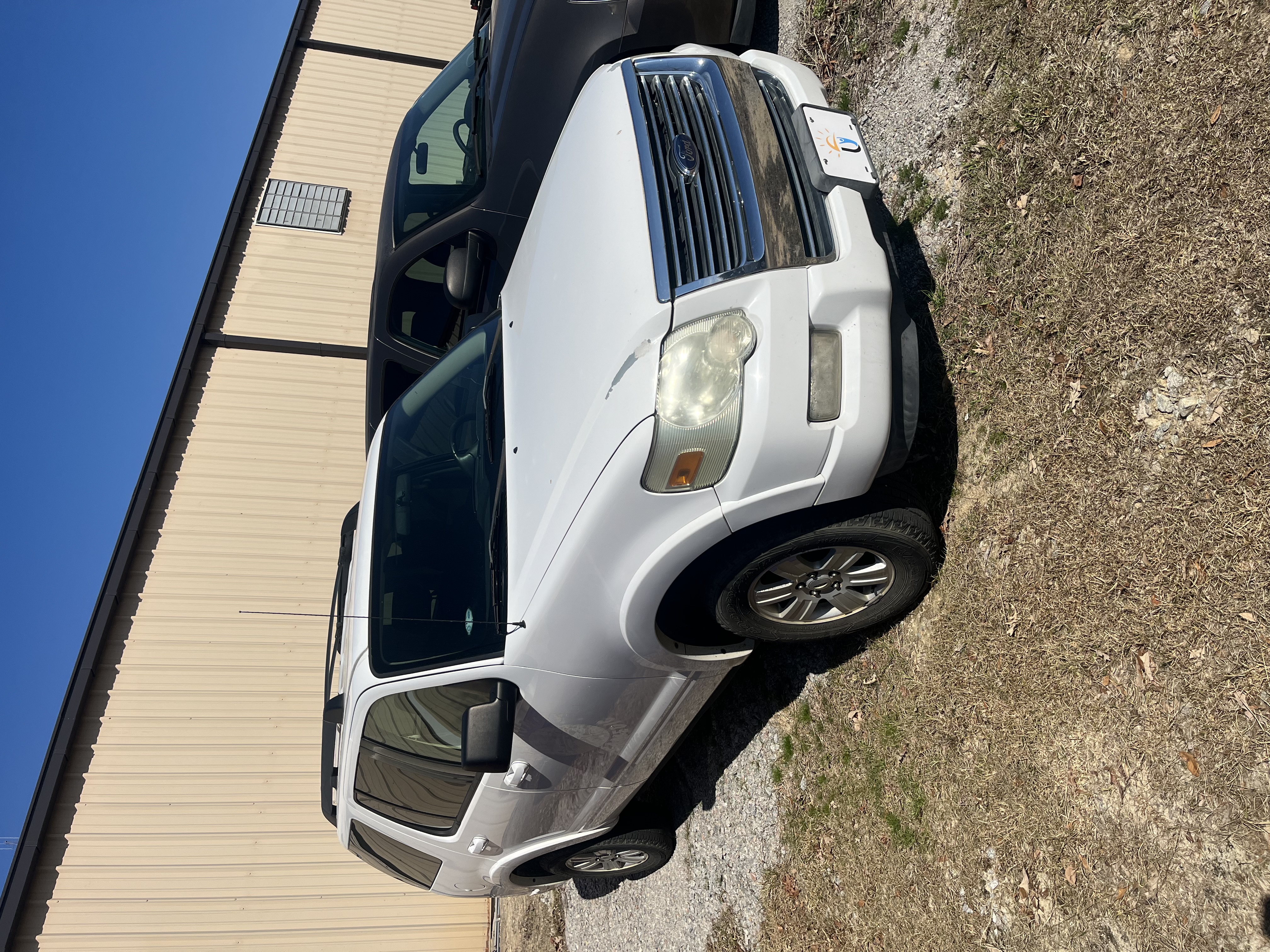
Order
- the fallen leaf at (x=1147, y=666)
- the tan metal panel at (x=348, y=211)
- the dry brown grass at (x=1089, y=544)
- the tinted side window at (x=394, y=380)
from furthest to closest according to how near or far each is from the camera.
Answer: the tan metal panel at (x=348, y=211) < the tinted side window at (x=394, y=380) < the fallen leaf at (x=1147, y=666) < the dry brown grass at (x=1089, y=544)

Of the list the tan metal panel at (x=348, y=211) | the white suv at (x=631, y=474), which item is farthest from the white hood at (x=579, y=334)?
the tan metal panel at (x=348, y=211)

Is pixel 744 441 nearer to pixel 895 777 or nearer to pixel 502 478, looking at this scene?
pixel 502 478

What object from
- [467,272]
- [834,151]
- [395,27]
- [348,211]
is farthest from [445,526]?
[395,27]

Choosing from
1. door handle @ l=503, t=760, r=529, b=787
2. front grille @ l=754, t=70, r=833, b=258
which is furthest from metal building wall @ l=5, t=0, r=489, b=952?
front grille @ l=754, t=70, r=833, b=258

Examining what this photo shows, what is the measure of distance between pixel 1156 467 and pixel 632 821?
3.35m

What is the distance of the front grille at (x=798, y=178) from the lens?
9.86 ft

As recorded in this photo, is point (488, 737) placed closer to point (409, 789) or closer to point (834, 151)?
point (409, 789)

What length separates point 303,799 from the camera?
8133mm

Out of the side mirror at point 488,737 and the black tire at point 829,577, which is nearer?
the black tire at point 829,577

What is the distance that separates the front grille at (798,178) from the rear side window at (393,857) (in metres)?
3.58

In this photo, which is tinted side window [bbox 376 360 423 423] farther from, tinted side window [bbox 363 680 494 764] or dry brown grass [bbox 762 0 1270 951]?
dry brown grass [bbox 762 0 1270 951]

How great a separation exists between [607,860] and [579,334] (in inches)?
130

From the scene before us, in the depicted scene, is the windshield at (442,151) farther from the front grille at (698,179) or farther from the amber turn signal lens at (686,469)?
the amber turn signal lens at (686,469)

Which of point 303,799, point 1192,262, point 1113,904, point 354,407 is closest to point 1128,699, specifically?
point 1113,904
